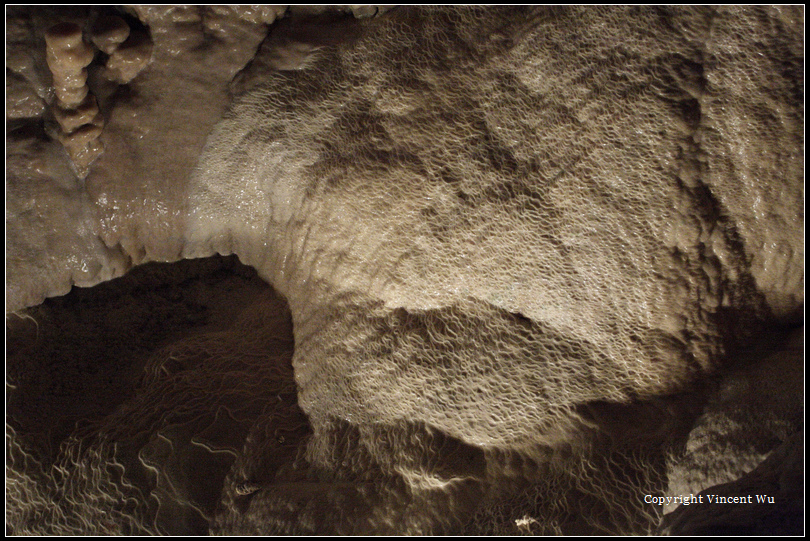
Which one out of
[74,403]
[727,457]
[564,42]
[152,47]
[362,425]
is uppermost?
[564,42]

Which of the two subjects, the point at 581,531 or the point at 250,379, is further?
the point at 250,379

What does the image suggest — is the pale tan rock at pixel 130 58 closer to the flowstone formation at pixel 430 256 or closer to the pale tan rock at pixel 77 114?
the flowstone formation at pixel 430 256

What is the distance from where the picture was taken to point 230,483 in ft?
6.38

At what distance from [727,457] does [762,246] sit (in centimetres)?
61

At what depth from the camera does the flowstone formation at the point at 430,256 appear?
1646 mm

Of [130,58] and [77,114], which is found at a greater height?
[130,58]

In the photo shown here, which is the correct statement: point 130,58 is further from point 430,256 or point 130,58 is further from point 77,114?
point 430,256

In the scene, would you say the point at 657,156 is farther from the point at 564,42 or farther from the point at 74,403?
the point at 74,403

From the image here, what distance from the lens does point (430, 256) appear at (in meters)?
1.83

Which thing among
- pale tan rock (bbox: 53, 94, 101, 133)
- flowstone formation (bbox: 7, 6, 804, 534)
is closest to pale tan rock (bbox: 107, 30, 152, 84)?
flowstone formation (bbox: 7, 6, 804, 534)

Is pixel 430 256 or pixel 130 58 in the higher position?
pixel 130 58

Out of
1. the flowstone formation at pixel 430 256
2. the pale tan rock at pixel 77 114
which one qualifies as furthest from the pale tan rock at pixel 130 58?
the pale tan rock at pixel 77 114

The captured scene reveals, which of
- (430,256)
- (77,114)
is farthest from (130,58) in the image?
(430,256)

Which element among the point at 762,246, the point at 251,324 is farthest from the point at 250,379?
the point at 762,246
